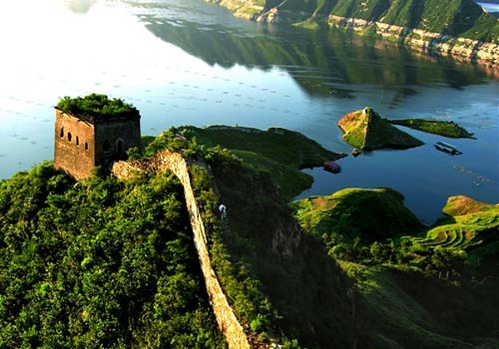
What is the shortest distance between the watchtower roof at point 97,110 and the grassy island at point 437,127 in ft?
278

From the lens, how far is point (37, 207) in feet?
99.8

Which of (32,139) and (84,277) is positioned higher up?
(84,277)

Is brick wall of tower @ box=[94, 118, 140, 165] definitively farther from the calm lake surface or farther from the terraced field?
the calm lake surface

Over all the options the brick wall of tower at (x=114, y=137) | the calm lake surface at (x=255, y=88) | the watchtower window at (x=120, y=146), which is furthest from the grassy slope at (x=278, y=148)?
the watchtower window at (x=120, y=146)

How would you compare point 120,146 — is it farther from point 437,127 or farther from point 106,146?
point 437,127

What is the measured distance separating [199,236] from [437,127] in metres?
92.9

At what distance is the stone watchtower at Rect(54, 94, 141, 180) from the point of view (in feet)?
101

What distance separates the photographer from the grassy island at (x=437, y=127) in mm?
105375

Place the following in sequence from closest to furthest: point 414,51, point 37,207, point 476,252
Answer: point 37,207 < point 476,252 < point 414,51

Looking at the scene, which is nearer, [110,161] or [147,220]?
[147,220]

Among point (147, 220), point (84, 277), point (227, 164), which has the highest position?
point (227, 164)

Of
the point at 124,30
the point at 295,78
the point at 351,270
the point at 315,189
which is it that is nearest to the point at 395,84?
the point at 295,78

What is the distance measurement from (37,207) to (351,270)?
24.0 m

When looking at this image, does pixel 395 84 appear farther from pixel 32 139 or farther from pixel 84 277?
pixel 84 277
